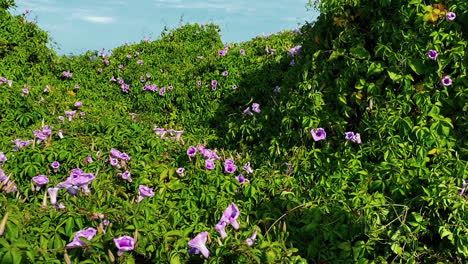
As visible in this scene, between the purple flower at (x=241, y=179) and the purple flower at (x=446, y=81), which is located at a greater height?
the purple flower at (x=446, y=81)

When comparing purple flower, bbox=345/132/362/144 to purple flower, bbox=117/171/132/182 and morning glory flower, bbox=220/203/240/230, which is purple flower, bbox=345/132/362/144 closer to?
morning glory flower, bbox=220/203/240/230

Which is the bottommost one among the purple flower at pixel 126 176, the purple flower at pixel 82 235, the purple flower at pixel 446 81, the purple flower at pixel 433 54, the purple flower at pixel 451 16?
the purple flower at pixel 126 176

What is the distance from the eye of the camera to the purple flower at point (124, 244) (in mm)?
2316

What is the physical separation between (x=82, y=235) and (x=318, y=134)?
2.45 meters

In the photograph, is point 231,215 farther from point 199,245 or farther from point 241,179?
point 241,179

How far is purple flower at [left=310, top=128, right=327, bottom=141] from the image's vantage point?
13.1 feet

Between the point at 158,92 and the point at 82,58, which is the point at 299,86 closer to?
the point at 158,92

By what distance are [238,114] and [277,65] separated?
114cm

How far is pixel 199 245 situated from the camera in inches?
98.0

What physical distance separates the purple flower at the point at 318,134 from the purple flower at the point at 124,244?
7.17 feet

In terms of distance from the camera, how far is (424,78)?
3.77 m

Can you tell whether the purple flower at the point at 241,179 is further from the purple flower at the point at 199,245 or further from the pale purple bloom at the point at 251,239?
the purple flower at the point at 199,245

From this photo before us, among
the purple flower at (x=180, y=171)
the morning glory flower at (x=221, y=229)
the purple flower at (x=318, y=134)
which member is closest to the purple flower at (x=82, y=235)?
the morning glory flower at (x=221, y=229)

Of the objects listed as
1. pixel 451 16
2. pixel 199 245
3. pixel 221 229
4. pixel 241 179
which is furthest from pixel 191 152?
pixel 451 16
